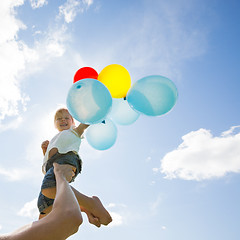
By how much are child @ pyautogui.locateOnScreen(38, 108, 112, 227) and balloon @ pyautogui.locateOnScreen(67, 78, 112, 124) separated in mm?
420

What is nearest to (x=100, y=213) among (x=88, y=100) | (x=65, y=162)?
(x=65, y=162)

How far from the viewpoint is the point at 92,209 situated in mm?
2279

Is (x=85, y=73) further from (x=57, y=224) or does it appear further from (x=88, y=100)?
(x=57, y=224)

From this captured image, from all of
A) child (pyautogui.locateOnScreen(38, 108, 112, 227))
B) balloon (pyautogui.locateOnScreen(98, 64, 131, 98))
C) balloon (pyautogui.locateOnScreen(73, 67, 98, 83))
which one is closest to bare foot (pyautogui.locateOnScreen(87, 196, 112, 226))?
child (pyautogui.locateOnScreen(38, 108, 112, 227))

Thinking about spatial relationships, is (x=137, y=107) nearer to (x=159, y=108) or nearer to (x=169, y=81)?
(x=159, y=108)

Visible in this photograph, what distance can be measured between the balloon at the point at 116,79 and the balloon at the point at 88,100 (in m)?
0.58

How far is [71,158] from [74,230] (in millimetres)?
1331

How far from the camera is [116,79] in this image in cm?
297

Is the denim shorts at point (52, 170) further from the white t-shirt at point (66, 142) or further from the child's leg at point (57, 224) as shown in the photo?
the child's leg at point (57, 224)

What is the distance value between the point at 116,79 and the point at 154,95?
0.67 metres

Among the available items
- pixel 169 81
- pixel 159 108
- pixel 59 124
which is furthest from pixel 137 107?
pixel 59 124

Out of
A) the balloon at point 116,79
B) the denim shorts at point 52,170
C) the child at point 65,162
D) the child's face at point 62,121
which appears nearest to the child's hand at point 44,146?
the child at point 65,162

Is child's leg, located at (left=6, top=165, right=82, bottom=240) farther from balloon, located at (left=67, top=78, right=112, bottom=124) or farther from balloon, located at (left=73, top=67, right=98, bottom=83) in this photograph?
balloon, located at (left=73, top=67, right=98, bottom=83)

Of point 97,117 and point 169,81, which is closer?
point 97,117
